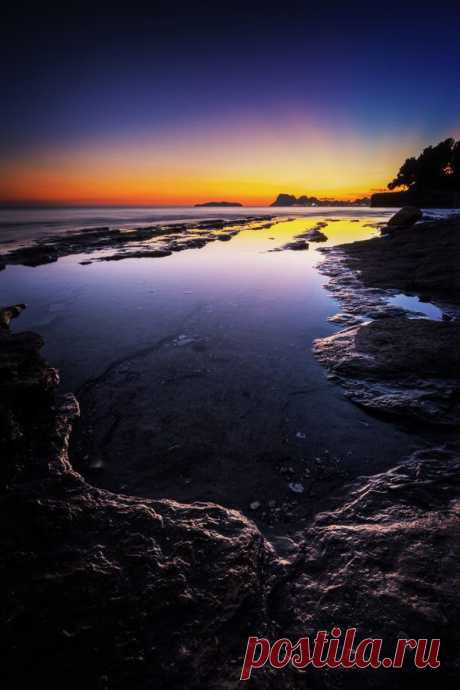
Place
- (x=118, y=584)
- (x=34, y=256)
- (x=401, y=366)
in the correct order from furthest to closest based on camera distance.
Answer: (x=34, y=256) < (x=401, y=366) < (x=118, y=584)

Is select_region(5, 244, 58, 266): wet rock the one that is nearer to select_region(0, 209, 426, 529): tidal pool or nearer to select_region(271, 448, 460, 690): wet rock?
select_region(0, 209, 426, 529): tidal pool

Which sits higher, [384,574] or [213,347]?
[213,347]

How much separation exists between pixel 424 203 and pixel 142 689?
79.6m

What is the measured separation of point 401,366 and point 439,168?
8245cm

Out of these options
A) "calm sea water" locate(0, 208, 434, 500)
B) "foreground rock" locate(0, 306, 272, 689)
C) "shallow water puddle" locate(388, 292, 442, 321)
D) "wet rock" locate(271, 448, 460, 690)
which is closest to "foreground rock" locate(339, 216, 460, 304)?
"shallow water puddle" locate(388, 292, 442, 321)

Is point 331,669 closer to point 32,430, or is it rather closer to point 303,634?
point 303,634

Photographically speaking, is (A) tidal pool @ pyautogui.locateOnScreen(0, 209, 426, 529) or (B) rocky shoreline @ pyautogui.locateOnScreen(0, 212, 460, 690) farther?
(A) tidal pool @ pyautogui.locateOnScreen(0, 209, 426, 529)

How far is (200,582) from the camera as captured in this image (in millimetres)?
1841

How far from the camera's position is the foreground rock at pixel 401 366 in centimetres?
369

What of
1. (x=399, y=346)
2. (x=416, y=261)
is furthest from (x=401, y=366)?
(x=416, y=261)

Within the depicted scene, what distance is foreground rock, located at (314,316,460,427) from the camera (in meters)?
3.69

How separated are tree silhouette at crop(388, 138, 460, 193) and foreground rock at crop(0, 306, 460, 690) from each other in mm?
81752

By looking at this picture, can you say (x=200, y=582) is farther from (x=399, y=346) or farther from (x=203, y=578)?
(x=399, y=346)

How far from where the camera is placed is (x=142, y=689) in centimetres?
136
